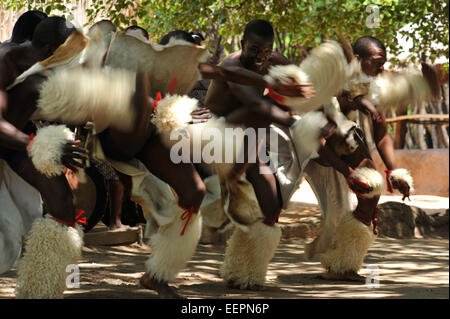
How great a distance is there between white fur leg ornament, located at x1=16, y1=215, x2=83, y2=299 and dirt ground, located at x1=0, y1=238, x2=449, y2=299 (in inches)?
24.3

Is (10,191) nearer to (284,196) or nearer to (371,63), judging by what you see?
(284,196)

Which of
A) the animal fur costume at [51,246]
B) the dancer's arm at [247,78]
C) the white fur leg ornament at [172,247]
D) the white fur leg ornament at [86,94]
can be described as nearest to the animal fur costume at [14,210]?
the animal fur costume at [51,246]

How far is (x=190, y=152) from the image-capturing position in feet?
12.3

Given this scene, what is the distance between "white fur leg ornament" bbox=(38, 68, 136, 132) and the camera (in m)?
3.23

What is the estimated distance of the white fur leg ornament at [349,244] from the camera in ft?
16.2

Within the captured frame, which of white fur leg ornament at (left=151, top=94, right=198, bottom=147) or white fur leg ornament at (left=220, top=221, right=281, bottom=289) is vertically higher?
white fur leg ornament at (left=151, top=94, right=198, bottom=147)

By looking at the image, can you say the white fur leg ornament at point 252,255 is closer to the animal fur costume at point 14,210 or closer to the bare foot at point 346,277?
the bare foot at point 346,277

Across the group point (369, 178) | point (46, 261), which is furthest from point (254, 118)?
point (46, 261)

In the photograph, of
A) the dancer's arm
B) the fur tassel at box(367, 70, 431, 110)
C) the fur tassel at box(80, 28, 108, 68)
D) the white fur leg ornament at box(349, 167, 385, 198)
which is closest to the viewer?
the fur tassel at box(80, 28, 108, 68)

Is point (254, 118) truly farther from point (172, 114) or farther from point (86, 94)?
point (86, 94)

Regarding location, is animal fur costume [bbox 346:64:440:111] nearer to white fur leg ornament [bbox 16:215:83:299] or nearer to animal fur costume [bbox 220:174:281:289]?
animal fur costume [bbox 220:174:281:289]

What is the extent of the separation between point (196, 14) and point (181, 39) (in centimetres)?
480

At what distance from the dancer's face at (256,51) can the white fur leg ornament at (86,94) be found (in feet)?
3.49

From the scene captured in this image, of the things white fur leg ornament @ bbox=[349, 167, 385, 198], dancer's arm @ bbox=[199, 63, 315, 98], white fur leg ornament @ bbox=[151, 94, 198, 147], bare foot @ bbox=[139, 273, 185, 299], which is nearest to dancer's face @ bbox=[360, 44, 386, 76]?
white fur leg ornament @ bbox=[349, 167, 385, 198]
